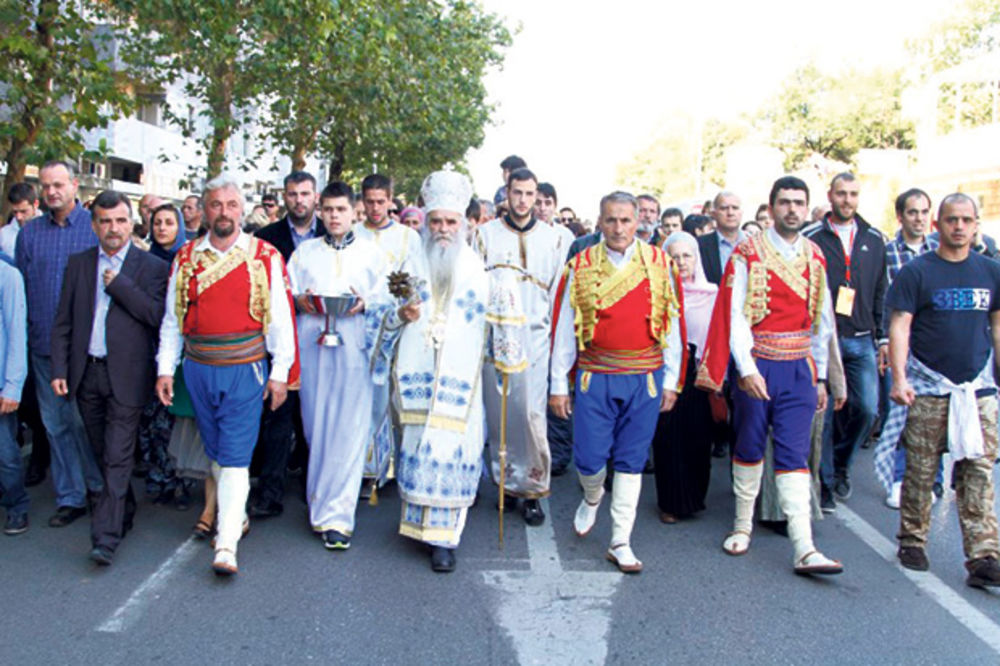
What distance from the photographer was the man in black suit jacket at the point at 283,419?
603 cm

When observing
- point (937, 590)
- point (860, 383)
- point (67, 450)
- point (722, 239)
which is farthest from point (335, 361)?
point (860, 383)

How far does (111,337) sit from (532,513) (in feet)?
8.68

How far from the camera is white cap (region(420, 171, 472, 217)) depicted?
5211 mm

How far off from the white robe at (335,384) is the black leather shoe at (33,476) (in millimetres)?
2280

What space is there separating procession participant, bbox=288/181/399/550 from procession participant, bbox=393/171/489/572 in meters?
0.38

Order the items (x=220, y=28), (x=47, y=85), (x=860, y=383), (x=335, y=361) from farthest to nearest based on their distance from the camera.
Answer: (x=220, y=28)
(x=47, y=85)
(x=860, y=383)
(x=335, y=361)

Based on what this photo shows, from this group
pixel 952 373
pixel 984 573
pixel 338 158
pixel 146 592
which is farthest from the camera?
pixel 338 158

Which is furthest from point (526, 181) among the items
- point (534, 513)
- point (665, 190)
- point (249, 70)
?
point (665, 190)

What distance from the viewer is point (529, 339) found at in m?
6.24

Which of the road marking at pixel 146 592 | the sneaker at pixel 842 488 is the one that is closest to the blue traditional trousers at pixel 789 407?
the sneaker at pixel 842 488

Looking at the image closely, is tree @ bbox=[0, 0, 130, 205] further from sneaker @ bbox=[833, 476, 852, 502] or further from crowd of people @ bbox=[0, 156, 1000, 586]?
sneaker @ bbox=[833, 476, 852, 502]

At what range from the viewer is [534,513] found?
19.6 ft

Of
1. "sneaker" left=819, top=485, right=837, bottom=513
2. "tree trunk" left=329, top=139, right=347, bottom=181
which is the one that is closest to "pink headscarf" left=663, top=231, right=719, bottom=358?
"sneaker" left=819, top=485, right=837, bottom=513

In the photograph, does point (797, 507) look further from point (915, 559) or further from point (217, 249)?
point (217, 249)
